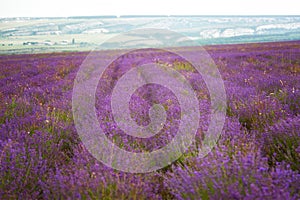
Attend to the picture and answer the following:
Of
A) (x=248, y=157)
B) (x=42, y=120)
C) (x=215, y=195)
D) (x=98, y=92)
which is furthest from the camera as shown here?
(x=98, y=92)

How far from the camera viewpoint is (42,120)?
3.21m

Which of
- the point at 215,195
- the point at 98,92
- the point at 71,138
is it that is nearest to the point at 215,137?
the point at 215,195

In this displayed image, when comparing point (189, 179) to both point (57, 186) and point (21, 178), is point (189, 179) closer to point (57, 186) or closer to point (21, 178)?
point (57, 186)

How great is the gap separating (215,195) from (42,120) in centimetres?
232

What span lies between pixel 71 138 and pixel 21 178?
1.06 m

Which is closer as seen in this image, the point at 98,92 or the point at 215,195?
the point at 215,195

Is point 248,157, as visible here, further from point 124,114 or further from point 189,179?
point 124,114

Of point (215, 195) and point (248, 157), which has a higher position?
point (248, 157)

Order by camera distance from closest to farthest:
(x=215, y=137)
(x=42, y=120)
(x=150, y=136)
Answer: (x=215, y=137) < (x=150, y=136) < (x=42, y=120)

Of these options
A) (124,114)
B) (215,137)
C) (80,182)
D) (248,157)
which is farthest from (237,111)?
(80,182)

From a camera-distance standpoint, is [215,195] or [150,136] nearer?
[215,195]

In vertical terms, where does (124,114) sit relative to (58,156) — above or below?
above

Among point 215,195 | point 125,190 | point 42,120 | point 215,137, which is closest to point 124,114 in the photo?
point 42,120

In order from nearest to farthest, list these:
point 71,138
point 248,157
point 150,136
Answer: point 248,157, point 150,136, point 71,138
